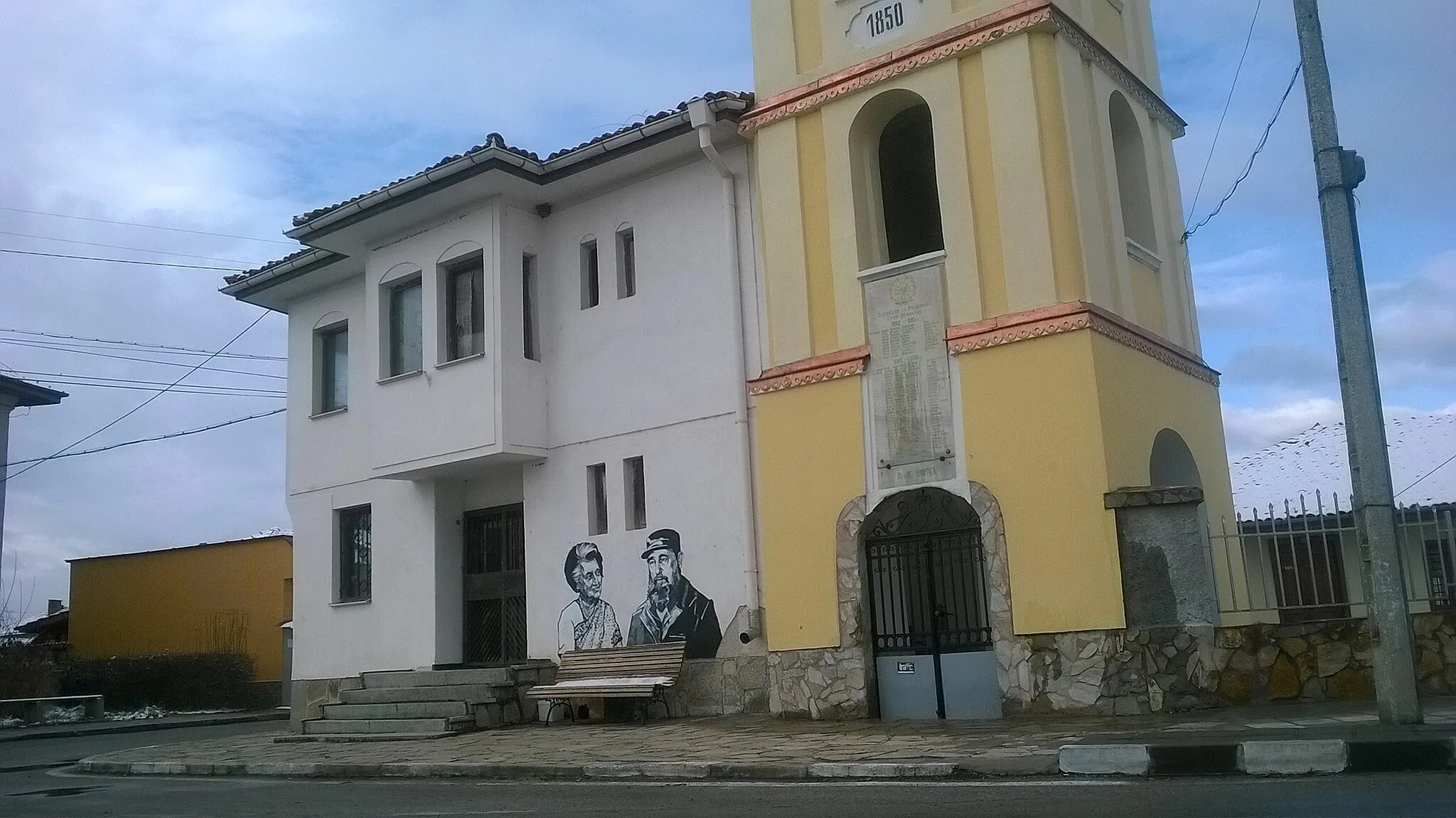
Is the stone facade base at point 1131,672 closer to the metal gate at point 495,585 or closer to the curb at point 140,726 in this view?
the metal gate at point 495,585

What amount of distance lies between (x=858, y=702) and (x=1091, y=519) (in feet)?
10.4

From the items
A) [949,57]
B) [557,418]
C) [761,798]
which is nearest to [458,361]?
[557,418]

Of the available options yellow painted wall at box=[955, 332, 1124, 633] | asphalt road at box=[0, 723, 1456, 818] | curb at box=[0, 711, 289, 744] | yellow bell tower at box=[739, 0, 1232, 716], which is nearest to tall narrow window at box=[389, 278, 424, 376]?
yellow bell tower at box=[739, 0, 1232, 716]

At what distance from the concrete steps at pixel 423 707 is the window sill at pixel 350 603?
261 centimetres

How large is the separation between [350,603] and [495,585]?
9.46 feet

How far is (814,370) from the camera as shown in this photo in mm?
13414

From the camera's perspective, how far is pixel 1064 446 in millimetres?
11617

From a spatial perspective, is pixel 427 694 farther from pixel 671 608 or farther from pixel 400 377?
pixel 400 377

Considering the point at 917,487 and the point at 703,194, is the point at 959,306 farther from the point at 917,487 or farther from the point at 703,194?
the point at 703,194

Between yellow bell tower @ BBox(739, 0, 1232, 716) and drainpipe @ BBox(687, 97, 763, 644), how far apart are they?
24 centimetres

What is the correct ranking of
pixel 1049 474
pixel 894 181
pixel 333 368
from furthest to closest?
pixel 333 368 → pixel 894 181 → pixel 1049 474

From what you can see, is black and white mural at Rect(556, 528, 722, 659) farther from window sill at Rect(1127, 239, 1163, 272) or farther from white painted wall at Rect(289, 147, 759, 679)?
window sill at Rect(1127, 239, 1163, 272)

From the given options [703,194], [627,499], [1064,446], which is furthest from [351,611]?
[1064,446]

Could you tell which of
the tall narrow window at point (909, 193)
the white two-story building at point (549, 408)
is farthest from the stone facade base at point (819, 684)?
the tall narrow window at point (909, 193)
